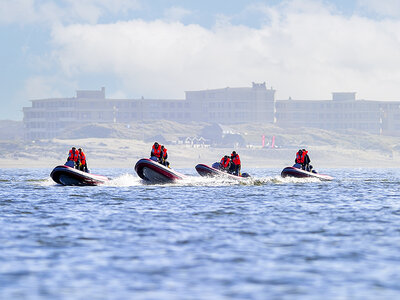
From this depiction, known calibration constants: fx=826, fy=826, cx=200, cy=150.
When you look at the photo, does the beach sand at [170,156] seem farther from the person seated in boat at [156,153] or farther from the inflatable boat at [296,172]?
the person seated in boat at [156,153]

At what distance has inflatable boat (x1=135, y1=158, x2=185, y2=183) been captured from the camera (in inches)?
1485

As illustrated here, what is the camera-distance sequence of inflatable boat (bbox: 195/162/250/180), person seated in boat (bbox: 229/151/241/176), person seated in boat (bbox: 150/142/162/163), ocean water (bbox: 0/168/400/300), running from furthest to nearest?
inflatable boat (bbox: 195/162/250/180) < person seated in boat (bbox: 229/151/241/176) < person seated in boat (bbox: 150/142/162/163) < ocean water (bbox: 0/168/400/300)

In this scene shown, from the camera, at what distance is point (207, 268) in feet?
48.6

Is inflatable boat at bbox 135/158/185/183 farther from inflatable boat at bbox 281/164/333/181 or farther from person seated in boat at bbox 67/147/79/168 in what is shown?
inflatable boat at bbox 281/164/333/181

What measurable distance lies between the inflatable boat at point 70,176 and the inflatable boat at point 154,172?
2340mm

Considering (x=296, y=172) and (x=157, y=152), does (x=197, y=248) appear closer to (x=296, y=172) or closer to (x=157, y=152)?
(x=157, y=152)

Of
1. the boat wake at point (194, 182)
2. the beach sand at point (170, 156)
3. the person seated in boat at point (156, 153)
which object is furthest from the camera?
the beach sand at point (170, 156)

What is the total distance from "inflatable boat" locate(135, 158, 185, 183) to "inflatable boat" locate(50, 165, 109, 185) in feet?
7.68

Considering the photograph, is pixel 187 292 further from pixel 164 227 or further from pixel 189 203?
pixel 189 203

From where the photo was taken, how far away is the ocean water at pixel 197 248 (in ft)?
42.8

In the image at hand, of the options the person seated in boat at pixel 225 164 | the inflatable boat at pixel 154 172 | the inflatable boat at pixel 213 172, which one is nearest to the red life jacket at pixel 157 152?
the inflatable boat at pixel 154 172

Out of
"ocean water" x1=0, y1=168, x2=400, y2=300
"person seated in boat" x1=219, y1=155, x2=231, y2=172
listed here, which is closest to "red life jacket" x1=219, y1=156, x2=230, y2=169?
"person seated in boat" x1=219, y1=155, x2=231, y2=172

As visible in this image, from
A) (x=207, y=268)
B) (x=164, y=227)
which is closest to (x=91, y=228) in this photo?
(x=164, y=227)

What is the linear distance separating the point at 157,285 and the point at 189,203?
1660 centimetres
